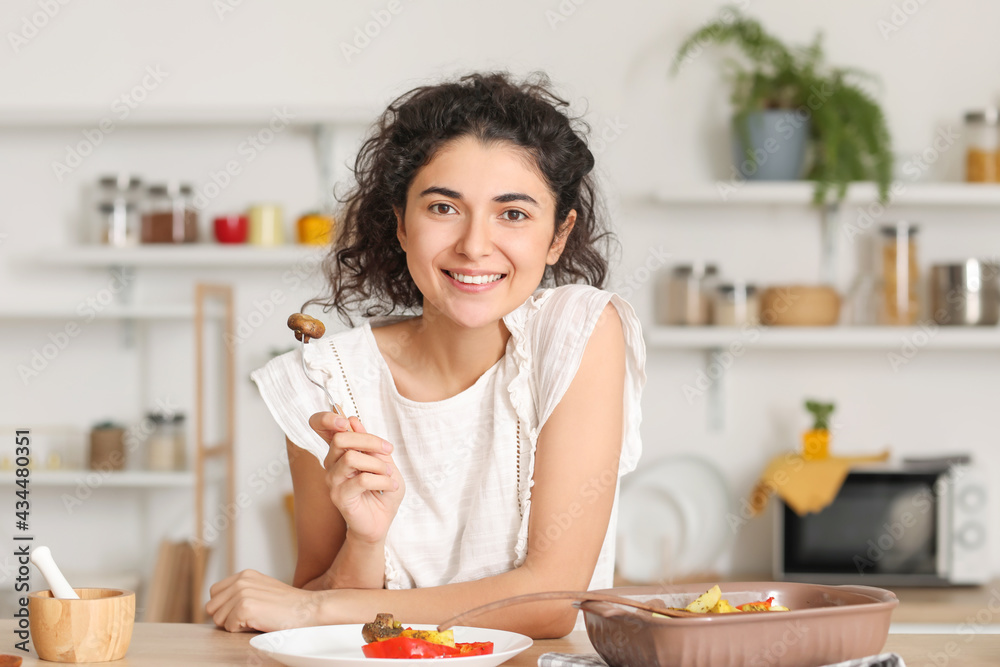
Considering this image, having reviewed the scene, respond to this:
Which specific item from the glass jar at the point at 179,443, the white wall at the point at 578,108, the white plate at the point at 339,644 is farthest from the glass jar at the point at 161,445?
the white plate at the point at 339,644

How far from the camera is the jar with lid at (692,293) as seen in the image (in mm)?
2607

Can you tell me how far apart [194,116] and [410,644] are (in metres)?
2.18

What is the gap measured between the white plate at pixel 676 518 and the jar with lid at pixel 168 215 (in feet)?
4.76

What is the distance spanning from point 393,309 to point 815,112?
1.58 meters

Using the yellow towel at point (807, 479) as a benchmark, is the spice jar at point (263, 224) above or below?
above

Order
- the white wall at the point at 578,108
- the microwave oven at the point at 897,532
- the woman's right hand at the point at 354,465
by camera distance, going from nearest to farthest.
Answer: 1. the woman's right hand at the point at 354,465
2. the microwave oven at the point at 897,532
3. the white wall at the point at 578,108

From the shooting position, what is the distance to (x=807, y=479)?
7.88 feet

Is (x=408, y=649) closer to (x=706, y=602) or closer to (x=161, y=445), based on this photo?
(x=706, y=602)

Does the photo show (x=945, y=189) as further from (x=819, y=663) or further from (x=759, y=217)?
(x=819, y=663)

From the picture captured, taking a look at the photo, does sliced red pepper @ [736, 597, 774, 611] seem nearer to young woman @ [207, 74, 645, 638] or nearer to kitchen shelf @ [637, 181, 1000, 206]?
young woman @ [207, 74, 645, 638]

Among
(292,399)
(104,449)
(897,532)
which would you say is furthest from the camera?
(104,449)

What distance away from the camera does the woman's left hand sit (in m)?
0.94

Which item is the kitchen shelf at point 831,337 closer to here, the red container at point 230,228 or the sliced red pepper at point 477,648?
the red container at point 230,228

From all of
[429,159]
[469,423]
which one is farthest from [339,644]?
[429,159]
